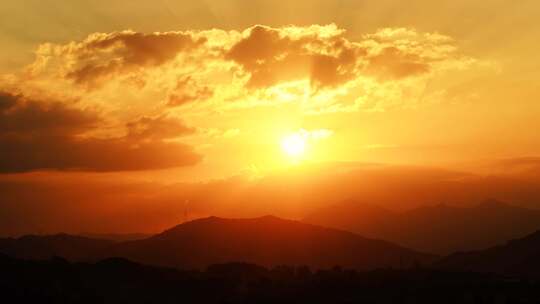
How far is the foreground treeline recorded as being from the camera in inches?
4931

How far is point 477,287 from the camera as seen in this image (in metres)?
125

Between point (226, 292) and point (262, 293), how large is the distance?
13.9 m

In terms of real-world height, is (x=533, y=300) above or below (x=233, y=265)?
below

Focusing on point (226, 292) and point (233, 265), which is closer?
point (226, 292)

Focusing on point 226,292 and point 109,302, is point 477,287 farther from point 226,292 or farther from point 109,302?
point 109,302

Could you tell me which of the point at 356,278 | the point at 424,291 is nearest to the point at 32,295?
the point at 356,278

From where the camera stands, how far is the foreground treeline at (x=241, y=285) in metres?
125

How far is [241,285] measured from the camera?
156875 mm

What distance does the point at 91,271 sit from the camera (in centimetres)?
16725

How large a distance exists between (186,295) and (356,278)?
154 feet

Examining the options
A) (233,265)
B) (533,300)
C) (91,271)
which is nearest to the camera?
(533,300)

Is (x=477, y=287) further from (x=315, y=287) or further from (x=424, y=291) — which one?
(x=315, y=287)

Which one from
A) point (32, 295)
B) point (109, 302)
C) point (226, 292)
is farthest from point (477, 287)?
point (32, 295)

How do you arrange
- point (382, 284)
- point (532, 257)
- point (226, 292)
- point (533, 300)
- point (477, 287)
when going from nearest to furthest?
point (533, 300)
point (477, 287)
point (382, 284)
point (226, 292)
point (532, 257)
